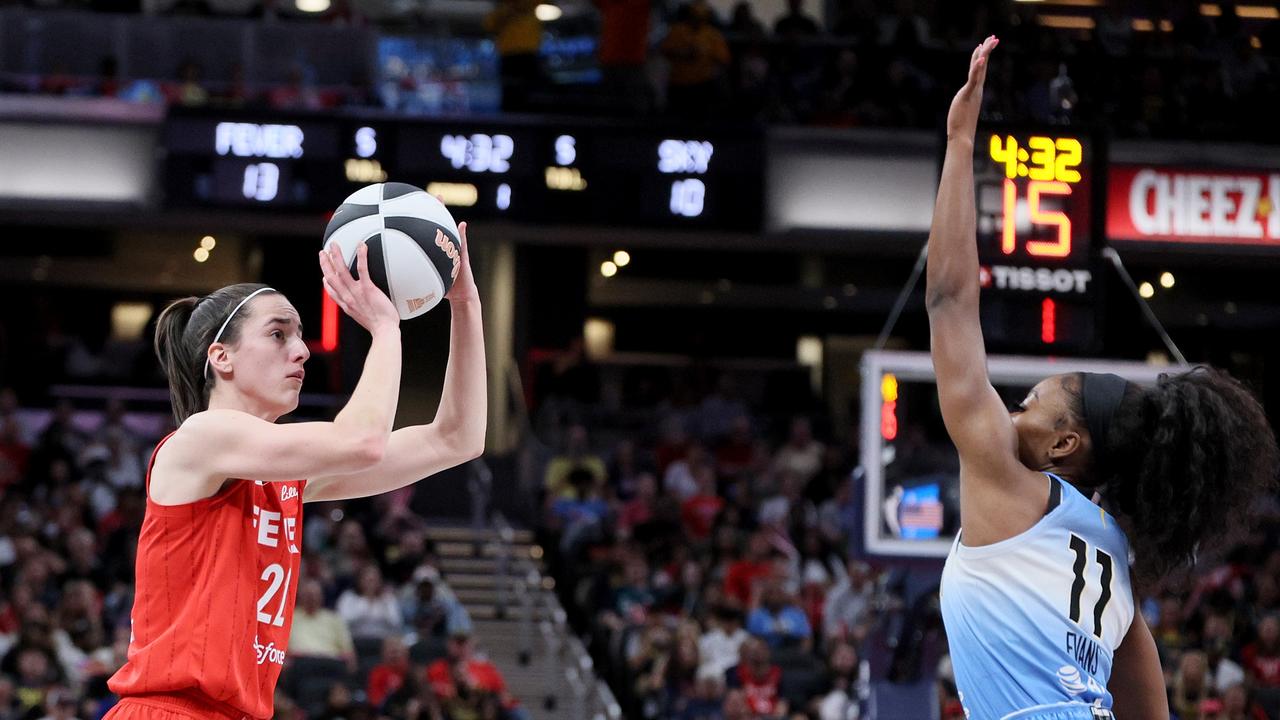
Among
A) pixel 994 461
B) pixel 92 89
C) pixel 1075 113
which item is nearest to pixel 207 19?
pixel 92 89

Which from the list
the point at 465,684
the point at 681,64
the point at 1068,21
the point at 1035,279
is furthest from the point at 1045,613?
the point at 1068,21

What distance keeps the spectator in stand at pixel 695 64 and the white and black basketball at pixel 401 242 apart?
404 inches

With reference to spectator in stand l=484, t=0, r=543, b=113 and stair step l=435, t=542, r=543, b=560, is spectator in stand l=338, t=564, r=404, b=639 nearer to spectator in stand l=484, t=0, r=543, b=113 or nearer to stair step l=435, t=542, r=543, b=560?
stair step l=435, t=542, r=543, b=560

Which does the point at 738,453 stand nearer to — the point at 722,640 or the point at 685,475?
the point at 685,475

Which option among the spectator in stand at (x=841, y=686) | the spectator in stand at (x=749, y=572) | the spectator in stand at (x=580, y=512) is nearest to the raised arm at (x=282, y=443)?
the spectator in stand at (x=841, y=686)

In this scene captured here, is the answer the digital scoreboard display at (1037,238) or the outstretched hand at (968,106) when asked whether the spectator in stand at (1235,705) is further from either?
the outstretched hand at (968,106)

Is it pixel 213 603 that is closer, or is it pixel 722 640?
pixel 213 603

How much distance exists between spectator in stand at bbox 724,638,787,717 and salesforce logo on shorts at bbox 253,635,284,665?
8.56 metres

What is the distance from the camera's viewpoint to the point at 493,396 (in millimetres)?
19000

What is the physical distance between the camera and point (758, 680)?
11922mm

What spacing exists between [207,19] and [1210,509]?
558 inches

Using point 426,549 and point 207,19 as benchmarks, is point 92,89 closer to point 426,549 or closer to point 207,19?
point 207,19

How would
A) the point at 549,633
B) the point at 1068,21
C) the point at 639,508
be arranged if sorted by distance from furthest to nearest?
the point at 1068,21 → the point at 639,508 → the point at 549,633

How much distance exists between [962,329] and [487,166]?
1053 centimetres
